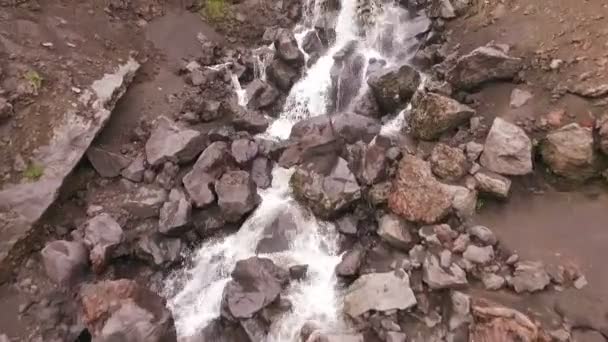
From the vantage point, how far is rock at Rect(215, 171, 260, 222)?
371 inches

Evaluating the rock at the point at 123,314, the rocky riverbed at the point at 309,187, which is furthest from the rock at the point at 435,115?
the rock at the point at 123,314

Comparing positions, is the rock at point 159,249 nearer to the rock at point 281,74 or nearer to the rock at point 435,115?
the rock at point 281,74

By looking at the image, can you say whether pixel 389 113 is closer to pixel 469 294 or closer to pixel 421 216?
pixel 421 216

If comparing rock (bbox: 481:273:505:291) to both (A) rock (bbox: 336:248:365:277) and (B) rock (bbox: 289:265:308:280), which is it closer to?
(A) rock (bbox: 336:248:365:277)

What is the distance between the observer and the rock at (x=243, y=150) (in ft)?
33.7

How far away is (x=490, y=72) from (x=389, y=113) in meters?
2.41

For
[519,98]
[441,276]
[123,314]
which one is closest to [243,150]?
[123,314]

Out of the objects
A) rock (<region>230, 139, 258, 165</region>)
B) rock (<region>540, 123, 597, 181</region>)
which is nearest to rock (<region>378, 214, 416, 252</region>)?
rock (<region>540, 123, 597, 181</region>)

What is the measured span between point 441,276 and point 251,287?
126 inches

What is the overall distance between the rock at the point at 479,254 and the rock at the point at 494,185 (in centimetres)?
109

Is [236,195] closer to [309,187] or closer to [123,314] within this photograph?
[309,187]

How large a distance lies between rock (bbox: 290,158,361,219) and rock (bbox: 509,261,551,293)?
10.2ft

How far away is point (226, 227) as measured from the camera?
9.60 metres

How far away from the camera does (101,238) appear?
868 centimetres
